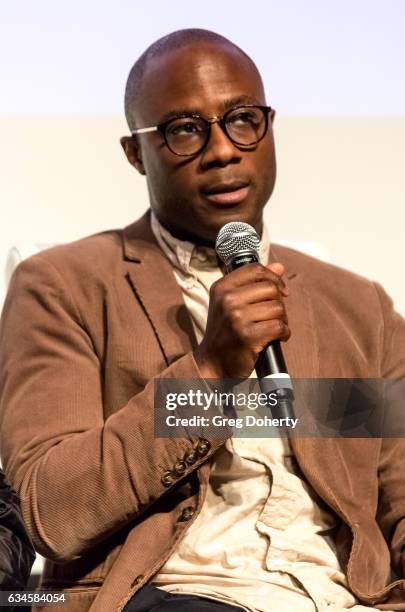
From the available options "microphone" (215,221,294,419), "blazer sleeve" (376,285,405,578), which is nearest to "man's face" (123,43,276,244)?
"microphone" (215,221,294,419)

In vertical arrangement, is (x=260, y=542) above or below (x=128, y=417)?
below

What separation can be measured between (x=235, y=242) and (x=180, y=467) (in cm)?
39

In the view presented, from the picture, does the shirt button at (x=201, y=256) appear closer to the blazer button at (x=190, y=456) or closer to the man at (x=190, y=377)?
the man at (x=190, y=377)

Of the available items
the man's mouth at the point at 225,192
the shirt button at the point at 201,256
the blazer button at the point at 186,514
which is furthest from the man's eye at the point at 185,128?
the blazer button at the point at 186,514

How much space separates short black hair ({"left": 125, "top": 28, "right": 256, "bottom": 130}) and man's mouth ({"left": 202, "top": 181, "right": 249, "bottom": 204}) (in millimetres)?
273

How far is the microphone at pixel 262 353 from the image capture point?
176 cm

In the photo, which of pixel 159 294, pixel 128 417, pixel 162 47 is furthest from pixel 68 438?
Result: pixel 162 47

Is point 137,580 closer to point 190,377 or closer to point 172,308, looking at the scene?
point 190,377

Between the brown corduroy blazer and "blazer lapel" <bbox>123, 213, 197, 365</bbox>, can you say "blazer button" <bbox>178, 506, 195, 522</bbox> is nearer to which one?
the brown corduroy blazer

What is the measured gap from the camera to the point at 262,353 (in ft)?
6.06

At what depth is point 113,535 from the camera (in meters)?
2.07

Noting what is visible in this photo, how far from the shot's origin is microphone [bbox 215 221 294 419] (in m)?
1.76

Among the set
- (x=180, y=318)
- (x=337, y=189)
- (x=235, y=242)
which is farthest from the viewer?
(x=337, y=189)

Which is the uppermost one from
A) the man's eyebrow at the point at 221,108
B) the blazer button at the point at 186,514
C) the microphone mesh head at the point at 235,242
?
the man's eyebrow at the point at 221,108
